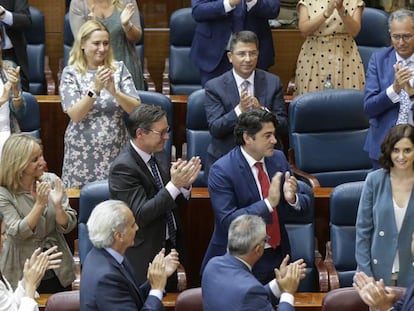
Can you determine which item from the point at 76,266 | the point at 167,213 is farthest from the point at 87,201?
the point at 167,213

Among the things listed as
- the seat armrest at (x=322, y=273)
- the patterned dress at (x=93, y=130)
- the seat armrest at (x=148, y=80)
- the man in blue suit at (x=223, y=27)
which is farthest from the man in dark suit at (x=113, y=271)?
the seat armrest at (x=148, y=80)

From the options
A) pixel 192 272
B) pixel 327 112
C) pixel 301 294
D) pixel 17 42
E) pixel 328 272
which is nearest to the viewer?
pixel 301 294

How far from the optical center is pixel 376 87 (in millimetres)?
4766

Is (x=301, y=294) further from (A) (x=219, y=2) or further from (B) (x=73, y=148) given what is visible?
(A) (x=219, y=2)

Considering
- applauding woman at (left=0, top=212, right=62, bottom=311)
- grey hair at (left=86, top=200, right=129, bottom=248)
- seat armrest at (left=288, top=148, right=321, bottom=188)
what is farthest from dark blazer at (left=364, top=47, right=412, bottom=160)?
applauding woman at (left=0, top=212, right=62, bottom=311)

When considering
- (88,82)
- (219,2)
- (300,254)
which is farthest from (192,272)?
(219,2)

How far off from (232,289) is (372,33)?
8.96 feet

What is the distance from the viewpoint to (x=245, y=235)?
353cm

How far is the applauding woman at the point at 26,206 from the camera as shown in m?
4.03

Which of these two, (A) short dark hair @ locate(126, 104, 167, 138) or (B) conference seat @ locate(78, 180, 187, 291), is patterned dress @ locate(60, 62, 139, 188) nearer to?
(B) conference seat @ locate(78, 180, 187, 291)

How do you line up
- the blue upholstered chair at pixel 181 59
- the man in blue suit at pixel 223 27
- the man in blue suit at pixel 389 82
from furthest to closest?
the blue upholstered chair at pixel 181 59 < the man in blue suit at pixel 223 27 < the man in blue suit at pixel 389 82

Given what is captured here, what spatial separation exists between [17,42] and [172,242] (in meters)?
1.75

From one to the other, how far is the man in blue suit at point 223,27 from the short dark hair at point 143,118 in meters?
1.16

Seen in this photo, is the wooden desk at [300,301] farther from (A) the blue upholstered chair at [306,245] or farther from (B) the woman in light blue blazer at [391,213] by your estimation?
(A) the blue upholstered chair at [306,245]
